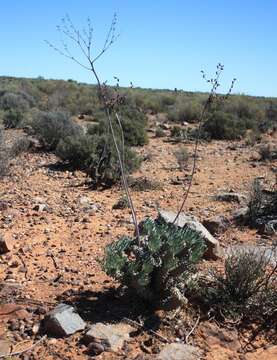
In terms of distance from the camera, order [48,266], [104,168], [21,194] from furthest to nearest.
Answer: [104,168]
[21,194]
[48,266]

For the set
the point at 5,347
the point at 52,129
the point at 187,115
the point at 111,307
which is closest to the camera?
the point at 5,347

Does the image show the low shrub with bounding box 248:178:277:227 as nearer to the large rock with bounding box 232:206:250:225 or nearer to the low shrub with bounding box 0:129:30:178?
the large rock with bounding box 232:206:250:225

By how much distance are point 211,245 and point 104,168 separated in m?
4.66

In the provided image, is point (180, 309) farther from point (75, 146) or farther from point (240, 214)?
point (75, 146)

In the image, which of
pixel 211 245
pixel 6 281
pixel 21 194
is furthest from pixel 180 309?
pixel 21 194

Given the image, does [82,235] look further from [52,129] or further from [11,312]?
[52,129]

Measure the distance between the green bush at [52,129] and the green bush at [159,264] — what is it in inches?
339

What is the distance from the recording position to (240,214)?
788 cm

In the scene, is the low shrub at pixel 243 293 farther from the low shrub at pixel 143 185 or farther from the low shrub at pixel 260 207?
the low shrub at pixel 143 185

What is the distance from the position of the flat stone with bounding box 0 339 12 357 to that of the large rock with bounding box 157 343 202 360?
1.18 meters

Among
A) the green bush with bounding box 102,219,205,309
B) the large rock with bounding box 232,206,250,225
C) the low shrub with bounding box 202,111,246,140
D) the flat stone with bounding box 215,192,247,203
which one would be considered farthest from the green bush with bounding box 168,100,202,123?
the green bush with bounding box 102,219,205,309

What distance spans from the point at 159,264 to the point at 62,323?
0.95m

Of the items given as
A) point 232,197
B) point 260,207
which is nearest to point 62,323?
point 260,207

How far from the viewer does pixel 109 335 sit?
4.22 meters
